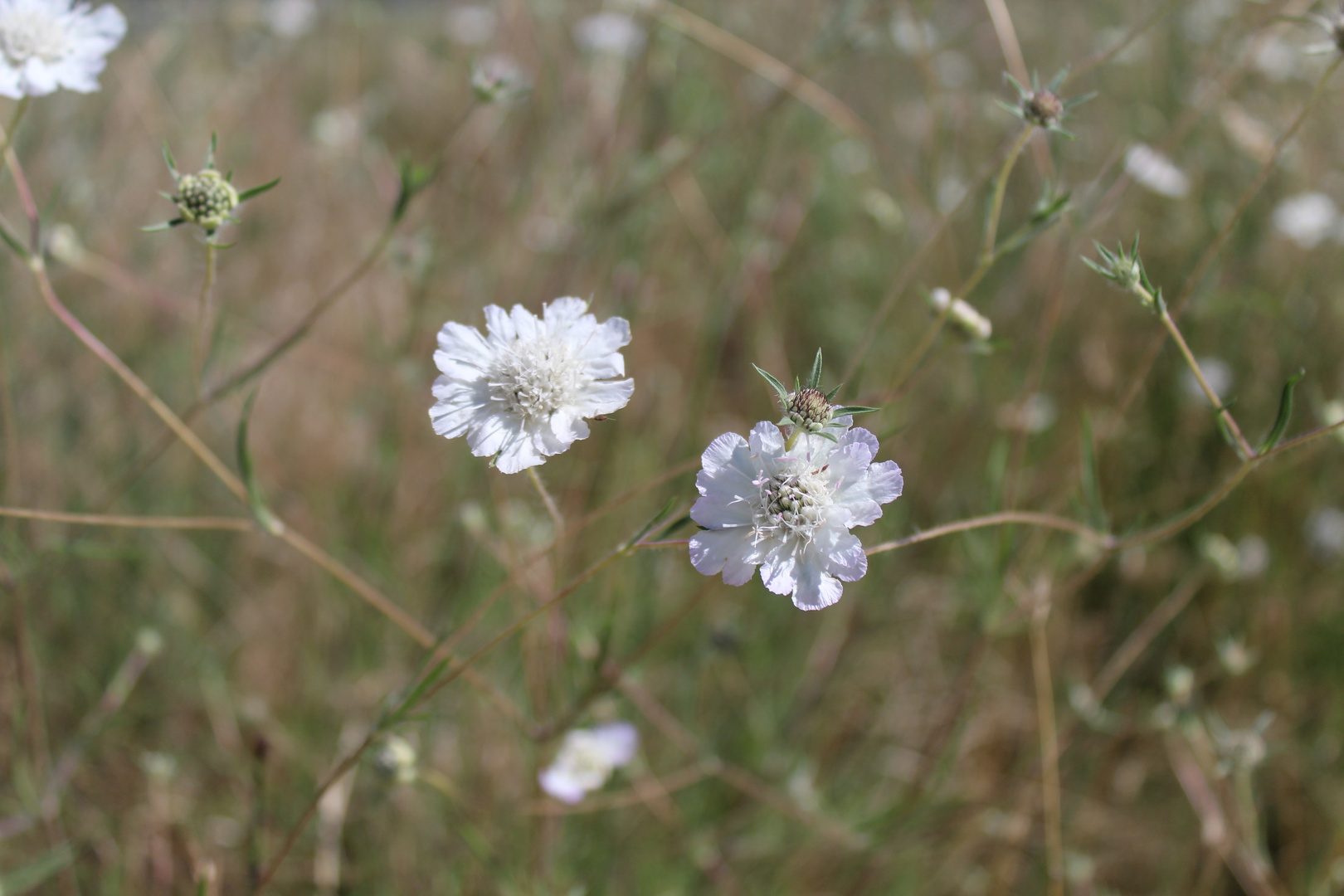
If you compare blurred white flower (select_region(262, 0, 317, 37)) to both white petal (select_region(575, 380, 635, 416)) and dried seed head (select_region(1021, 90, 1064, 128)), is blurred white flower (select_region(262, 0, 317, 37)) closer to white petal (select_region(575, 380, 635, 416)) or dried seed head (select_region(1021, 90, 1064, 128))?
white petal (select_region(575, 380, 635, 416))

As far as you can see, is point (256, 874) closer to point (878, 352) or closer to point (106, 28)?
point (106, 28)

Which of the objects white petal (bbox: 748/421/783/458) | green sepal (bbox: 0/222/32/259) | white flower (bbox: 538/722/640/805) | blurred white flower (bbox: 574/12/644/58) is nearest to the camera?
white petal (bbox: 748/421/783/458)

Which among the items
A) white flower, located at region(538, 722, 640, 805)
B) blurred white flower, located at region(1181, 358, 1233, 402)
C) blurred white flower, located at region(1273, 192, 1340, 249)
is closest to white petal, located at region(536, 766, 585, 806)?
white flower, located at region(538, 722, 640, 805)

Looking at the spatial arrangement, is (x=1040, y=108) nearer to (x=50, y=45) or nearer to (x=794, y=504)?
(x=794, y=504)

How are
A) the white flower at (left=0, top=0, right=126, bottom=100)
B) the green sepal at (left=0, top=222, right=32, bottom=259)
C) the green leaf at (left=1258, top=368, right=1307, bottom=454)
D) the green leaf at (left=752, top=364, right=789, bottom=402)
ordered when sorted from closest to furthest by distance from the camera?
the green leaf at (left=752, top=364, right=789, bottom=402) < the green leaf at (left=1258, top=368, right=1307, bottom=454) < the green sepal at (left=0, top=222, right=32, bottom=259) < the white flower at (left=0, top=0, right=126, bottom=100)

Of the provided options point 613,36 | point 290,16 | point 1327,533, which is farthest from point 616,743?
point 290,16

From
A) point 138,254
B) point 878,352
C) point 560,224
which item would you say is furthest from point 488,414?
point 138,254

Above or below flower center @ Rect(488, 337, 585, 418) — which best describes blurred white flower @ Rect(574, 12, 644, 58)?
below
